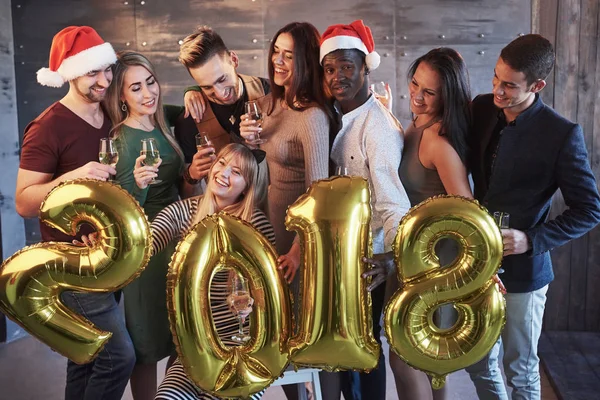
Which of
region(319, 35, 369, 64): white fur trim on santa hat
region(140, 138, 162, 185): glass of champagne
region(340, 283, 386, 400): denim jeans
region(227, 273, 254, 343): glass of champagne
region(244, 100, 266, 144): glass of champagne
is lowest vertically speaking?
region(340, 283, 386, 400): denim jeans

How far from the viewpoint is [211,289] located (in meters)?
2.42

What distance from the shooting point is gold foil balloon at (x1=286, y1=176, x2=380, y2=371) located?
1740 mm

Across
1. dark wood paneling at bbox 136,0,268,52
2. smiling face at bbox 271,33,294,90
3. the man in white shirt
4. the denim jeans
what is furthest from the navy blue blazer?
dark wood paneling at bbox 136,0,268,52

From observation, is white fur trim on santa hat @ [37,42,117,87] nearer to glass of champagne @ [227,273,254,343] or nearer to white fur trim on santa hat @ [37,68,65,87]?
white fur trim on santa hat @ [37,68,65,87]

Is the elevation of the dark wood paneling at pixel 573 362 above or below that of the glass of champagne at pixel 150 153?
below

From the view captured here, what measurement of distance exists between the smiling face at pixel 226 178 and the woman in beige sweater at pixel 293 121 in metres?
0.11

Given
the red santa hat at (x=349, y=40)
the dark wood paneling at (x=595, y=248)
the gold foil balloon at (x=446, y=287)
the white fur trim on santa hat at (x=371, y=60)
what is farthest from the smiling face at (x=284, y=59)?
the dark wood paneling at (x=595, y=248)

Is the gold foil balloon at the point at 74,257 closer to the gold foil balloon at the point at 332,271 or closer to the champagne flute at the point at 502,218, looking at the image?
the gold foil balloon at the point at 332,271

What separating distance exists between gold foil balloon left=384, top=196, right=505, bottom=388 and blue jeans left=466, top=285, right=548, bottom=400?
62cm

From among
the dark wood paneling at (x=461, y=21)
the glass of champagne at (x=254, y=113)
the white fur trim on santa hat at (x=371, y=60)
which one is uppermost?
the dark wood paneling at (x=461, y=21)

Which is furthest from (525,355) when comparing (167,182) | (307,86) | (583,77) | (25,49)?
(25,49)

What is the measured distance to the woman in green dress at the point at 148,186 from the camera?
257cm

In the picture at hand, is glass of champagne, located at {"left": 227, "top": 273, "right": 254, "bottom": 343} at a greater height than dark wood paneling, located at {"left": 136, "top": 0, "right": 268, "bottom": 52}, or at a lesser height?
lesser

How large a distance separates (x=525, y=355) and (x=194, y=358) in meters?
1.21
